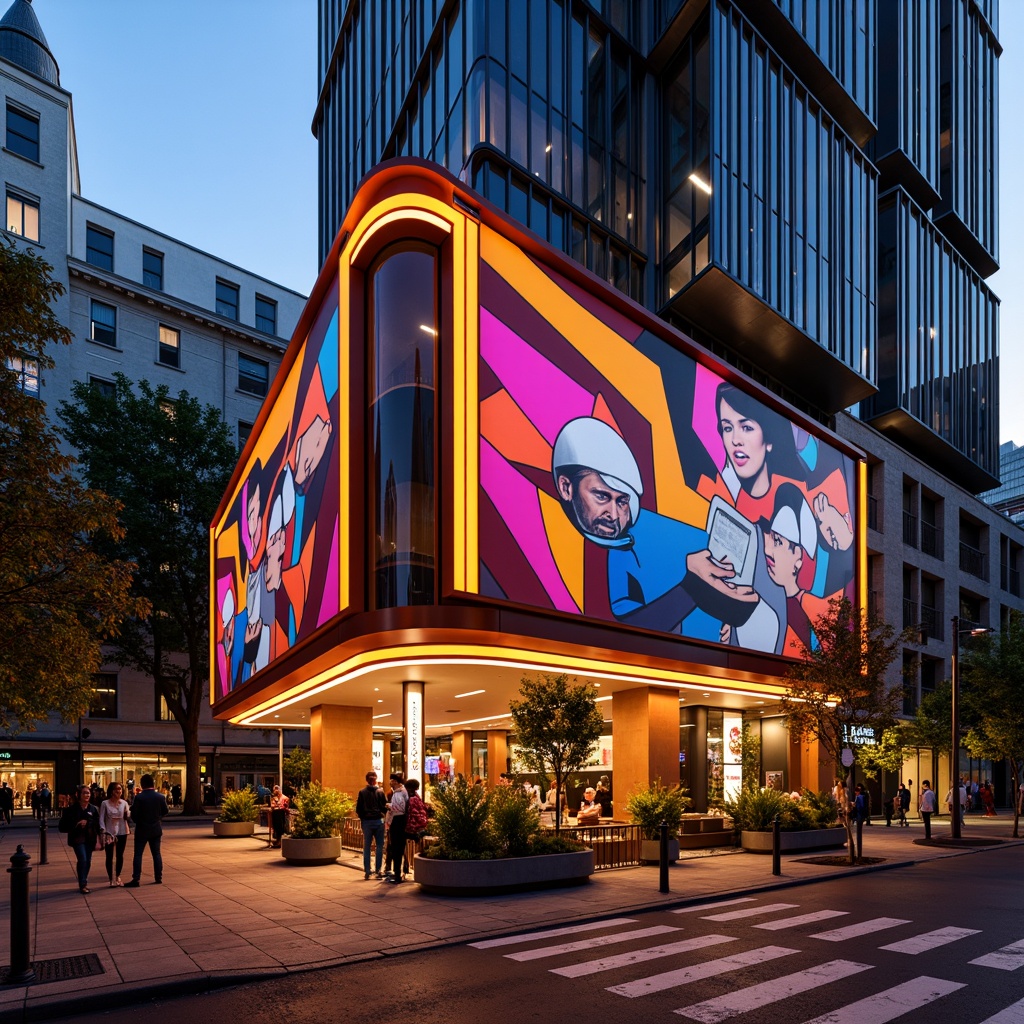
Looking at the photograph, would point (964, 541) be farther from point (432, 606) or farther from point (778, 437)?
point (432, 606)

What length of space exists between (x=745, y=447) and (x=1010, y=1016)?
2277cm

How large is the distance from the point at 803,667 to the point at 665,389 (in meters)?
8.56

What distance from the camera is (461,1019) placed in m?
8.30

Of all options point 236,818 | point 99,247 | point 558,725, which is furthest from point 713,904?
point 99,247

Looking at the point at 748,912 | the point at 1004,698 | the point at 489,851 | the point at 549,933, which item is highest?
the point at 1004,698

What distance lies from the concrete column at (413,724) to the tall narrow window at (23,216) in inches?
1604

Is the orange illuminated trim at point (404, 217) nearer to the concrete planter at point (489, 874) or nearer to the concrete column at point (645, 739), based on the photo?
the concrete planter at point (489, 874)

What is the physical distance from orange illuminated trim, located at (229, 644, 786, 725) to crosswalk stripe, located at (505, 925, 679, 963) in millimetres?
7688

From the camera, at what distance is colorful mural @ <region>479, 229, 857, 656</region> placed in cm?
2030

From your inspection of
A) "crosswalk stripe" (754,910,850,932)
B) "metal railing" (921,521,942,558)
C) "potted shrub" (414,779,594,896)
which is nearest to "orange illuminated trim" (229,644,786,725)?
"potted shrub" (414,779,594,896)

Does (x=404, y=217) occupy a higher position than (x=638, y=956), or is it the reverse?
(x=404, y=217)

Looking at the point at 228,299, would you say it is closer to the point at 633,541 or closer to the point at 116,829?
the point at 633,541

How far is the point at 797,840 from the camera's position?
2433cm

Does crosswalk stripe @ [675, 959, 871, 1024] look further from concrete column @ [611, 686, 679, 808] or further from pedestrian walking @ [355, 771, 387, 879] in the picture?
concrete column @ [611, 686, 679, 808]
